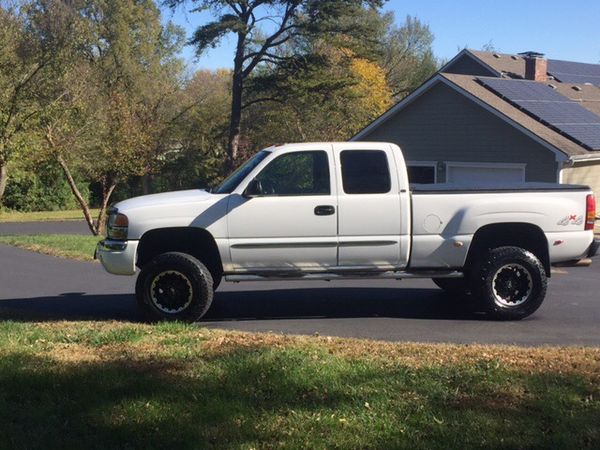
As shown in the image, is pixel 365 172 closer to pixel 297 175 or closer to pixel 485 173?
pixel 297 175

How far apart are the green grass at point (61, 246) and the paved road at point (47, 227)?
12.7 m

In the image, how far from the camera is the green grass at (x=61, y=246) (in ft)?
51.9

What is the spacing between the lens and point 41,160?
25.9 m

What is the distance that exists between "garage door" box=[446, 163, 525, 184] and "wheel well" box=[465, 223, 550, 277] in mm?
13961

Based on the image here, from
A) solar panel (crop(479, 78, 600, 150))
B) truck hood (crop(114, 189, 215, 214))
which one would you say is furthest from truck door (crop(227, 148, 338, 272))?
solar panel (crop(479, 78, 600, 150))

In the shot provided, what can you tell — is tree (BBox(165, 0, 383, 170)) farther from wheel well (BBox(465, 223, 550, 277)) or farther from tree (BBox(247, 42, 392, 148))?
wheel well (BBox(465, 223, 550, 277))

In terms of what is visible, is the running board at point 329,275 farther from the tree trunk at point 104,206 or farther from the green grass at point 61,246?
the tree trunk at point 104,206

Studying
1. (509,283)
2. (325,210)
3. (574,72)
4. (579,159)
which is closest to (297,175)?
(325,210)

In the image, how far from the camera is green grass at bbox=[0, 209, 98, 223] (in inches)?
1642

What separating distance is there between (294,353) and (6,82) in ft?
48.4

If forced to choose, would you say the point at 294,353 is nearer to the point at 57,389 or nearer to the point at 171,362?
the point at 171,362

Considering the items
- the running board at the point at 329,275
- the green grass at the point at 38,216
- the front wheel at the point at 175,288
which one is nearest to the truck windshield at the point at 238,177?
the front wheel at the point at 175,288

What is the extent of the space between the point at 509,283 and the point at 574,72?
25.7 m

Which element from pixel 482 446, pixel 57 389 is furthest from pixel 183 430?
pixel 482 446
